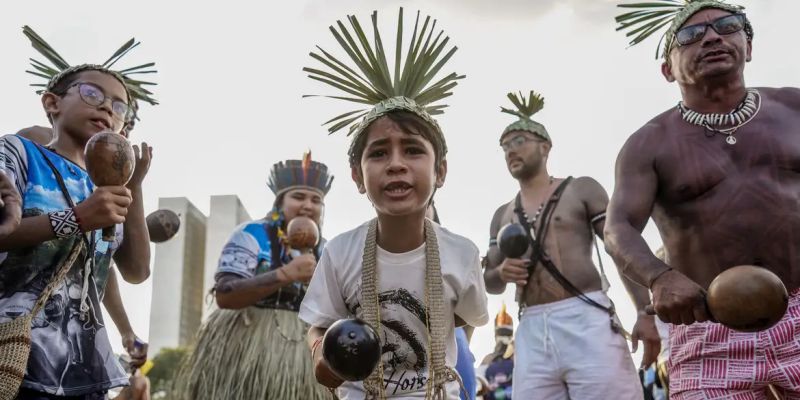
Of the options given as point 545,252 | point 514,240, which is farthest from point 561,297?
point 514,240

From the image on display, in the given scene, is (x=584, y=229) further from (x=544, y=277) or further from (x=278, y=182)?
(x=278, y=182)

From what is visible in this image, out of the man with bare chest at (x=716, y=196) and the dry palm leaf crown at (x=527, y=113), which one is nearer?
the man with bare chest at (x=716, y=196)

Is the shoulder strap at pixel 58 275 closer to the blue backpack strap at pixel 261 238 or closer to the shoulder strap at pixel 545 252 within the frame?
the blue backpack strap at pixel 261 238

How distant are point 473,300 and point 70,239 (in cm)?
175

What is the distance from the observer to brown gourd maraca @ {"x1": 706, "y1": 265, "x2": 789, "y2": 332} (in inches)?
95.3

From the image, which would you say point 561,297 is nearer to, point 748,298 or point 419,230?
point 419,230

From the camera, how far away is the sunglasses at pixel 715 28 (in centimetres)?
350

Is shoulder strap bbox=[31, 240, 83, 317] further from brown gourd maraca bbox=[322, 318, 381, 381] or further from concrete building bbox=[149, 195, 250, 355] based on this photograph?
concrete building bbox=[149, 195, 250, 355]

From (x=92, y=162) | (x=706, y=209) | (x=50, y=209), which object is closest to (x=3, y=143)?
(x=50, y=209)

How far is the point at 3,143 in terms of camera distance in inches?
130

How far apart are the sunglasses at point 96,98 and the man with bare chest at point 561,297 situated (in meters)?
2.76

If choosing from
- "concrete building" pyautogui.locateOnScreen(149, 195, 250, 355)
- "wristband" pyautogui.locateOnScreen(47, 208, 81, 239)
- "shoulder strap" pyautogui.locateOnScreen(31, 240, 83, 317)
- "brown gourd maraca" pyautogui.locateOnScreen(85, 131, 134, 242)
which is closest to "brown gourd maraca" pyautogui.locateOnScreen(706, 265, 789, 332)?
"brown gourd maraca" pyautogui.locateOnScreen(85, 131, 134, 242)

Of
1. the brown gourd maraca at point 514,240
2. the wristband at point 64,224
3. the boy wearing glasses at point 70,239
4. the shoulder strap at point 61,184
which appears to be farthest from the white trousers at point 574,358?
the wristband at point 64,224

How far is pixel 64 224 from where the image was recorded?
3.11m
